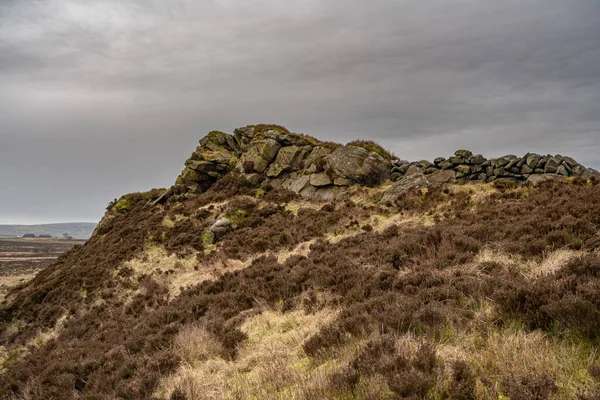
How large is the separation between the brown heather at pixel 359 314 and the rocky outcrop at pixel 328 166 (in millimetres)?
2079

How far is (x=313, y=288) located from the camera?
395 inches

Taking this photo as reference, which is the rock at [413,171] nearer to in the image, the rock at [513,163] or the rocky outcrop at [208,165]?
the rock at [513,163]

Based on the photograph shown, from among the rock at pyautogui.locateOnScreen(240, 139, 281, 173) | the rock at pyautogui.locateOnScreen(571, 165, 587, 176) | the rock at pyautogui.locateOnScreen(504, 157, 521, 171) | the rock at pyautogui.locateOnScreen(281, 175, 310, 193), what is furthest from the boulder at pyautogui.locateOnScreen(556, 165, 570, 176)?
the rock at pyautogui.locateOnScreen(240, 139, 281, 173)

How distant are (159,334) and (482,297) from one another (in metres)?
8.61

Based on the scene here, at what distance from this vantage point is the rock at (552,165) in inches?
675

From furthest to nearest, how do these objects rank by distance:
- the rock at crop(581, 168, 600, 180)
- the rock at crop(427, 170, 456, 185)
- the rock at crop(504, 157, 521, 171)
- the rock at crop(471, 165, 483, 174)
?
the rock at crop(427, 170, 456, 185), the rock at crop(471, 165, 483, 174), the rock at crop(504, 157, 521, 171), the rock at crop(581, 168, 600, 180)

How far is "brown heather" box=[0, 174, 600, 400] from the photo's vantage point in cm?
413

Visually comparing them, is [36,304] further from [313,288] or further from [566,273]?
[566,273]

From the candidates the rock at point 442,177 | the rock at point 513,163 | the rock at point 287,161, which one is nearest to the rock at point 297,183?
the rock at point 287,161

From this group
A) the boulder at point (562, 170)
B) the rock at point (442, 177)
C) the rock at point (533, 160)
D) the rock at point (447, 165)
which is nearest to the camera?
the boulder at point (562, 170)

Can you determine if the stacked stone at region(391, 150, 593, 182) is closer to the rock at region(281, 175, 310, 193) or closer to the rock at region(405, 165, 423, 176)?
the rock at region(405, 165, 423, 176)

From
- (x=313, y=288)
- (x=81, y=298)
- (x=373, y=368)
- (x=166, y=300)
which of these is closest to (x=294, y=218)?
(x=166, y=300)

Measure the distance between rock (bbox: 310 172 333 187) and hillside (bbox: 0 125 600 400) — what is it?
110 millimetres

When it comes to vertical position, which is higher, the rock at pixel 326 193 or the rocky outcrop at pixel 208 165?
the rocky outcrop at pixel 208 165
